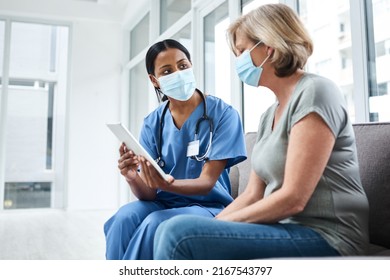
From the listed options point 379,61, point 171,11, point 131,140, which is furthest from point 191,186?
point 171,11

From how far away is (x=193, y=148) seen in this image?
106cm

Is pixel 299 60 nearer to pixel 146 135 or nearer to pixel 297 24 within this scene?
pixel 297 24

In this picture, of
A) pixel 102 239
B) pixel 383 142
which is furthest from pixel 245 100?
pixel 383 142

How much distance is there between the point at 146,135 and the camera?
117 centimetres

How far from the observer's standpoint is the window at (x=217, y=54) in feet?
6.88

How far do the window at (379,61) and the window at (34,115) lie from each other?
1730 mm

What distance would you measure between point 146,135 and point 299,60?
0.57 metres

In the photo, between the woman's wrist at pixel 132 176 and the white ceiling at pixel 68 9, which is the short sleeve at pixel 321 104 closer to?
the woman's wrist at pixel 132 176

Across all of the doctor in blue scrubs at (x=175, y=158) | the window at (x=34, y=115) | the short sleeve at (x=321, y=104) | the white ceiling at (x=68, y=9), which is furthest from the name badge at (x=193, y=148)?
the white ceiling at (x=68, y=9)

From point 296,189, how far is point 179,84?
1.89 feet

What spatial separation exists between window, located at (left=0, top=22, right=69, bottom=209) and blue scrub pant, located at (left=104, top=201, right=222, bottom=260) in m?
1.36

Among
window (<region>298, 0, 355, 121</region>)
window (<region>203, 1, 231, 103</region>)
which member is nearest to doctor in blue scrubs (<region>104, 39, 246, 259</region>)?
window (<region>298, 0, 355, 121</region>)

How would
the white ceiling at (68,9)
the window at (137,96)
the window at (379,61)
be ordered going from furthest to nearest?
the window at (137,96) < the white ceiling at (68,9) < the window at (379,61)
